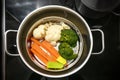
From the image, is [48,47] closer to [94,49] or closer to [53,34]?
[53,34]

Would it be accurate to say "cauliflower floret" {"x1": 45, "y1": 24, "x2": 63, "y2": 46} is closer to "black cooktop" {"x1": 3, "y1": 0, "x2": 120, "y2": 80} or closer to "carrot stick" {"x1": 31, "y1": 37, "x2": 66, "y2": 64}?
"carrot stick" {"x1": 31, "y1": 37, "x2": 66, "y2": 64}

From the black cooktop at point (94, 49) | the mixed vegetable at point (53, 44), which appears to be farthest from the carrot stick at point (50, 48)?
the black cooktop at point (94, 49)

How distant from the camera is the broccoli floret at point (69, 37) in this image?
1.07 metres

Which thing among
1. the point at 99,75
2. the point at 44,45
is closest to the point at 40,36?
the point at 44,45

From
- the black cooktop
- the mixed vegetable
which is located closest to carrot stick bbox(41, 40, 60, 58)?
the mixed vegetable

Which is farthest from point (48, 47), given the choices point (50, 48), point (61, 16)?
point (61, 16)

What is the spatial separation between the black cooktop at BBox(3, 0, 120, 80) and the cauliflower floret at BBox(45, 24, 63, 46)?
0.41 ft

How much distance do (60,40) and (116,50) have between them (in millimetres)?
243

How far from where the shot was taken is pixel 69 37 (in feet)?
3.50

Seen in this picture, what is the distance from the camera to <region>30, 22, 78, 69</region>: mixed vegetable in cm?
107

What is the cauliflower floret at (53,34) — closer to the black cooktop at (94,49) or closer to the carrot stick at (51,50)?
the carrot stick at (51,50)

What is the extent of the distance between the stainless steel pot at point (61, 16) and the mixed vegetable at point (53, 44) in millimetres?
31

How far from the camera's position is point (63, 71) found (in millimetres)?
1040

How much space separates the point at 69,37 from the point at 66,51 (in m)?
0.05
